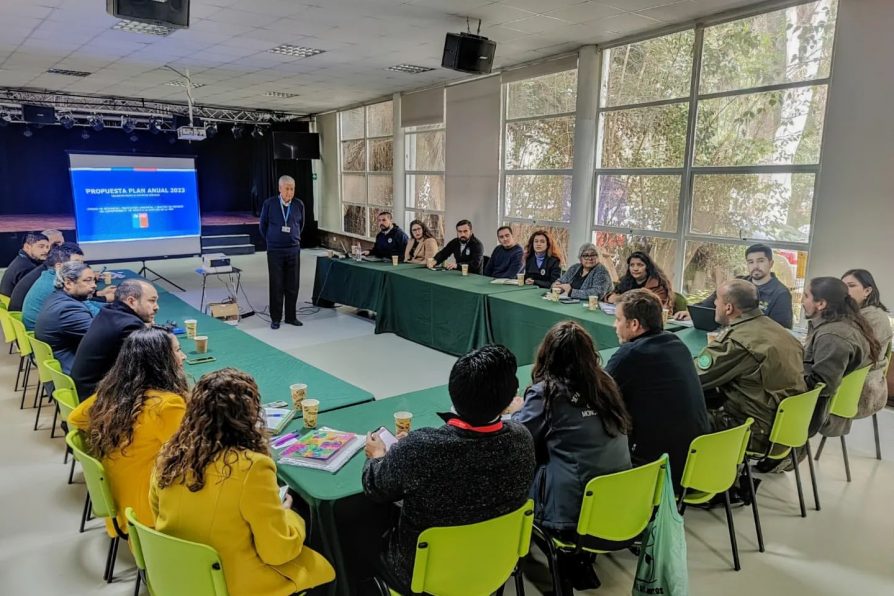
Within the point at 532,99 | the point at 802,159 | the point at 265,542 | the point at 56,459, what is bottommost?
the point at 56,459

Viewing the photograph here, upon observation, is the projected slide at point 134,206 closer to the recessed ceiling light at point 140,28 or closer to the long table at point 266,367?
the recessed ceiling light at point 140,28

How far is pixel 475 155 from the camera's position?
327 inches

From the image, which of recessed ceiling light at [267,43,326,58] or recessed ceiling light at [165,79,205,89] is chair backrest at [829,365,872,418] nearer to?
recessed ceiling light at [267,43,326,58]

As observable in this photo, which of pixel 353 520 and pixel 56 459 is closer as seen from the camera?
pixel 353 520

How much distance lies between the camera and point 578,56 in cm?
650

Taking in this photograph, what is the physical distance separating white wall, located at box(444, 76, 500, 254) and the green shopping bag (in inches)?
252

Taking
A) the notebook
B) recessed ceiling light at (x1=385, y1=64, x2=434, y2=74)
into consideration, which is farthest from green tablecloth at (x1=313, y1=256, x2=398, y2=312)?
the notebook

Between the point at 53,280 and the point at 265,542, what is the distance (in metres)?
3.27

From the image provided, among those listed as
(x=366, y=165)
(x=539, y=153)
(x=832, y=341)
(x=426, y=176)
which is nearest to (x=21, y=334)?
(x=832, y=341)

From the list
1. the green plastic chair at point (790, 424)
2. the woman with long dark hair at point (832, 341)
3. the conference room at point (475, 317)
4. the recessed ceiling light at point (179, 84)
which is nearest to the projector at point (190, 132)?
the conference room at point (475, 317)

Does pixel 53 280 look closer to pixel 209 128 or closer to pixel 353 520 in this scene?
pixel 353 520

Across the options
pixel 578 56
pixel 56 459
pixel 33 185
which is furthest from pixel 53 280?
pixel 33 185

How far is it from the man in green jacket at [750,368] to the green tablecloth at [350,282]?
12.9 feet

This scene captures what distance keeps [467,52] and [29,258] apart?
4.19 m
